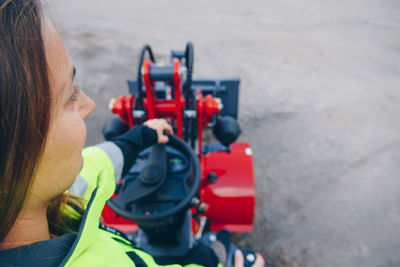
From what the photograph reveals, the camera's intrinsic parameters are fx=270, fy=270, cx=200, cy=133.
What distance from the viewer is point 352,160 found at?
8.09 ft

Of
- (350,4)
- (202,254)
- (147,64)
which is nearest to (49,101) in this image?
(202,254)

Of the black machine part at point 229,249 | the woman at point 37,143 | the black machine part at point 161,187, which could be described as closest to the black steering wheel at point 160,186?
the black machine part at point 161,187

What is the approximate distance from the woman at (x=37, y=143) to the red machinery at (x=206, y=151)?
0.80m

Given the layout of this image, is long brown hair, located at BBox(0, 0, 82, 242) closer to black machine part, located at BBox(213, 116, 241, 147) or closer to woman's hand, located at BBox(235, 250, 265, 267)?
woman's hand, located at BBox(235, 250, 265, 267)

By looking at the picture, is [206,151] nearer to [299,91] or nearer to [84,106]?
[84,106]

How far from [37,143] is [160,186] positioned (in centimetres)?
69

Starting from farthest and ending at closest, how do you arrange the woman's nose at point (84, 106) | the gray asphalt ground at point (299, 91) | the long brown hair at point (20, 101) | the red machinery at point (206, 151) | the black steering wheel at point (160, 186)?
1. the gray asphalt ground at point (299, 91)
2. the red machinery at point (206, 151)
3. the black steering wheel at point (160, 186)
4. the woman's nose at point (84, 106)
5. the long brown hair at point (20, 101)

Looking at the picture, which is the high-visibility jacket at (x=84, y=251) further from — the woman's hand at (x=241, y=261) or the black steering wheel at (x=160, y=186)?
the woman's hand at (x=241, y=261)

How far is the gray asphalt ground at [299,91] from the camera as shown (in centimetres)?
194

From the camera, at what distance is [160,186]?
1082 mm

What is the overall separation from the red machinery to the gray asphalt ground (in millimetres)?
425

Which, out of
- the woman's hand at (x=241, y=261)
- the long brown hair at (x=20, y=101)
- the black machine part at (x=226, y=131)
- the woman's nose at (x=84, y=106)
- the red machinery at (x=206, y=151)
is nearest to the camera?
the long brown hair at (x=20, y=101)

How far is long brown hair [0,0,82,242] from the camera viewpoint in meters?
0.37

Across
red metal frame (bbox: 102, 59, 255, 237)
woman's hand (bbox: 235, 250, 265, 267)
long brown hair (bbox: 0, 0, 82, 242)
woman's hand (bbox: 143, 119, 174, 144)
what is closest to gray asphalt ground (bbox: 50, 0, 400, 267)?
red metal frame (bbox: 102, 59, 255, 237)
